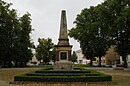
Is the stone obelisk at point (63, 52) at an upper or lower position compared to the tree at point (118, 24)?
lower

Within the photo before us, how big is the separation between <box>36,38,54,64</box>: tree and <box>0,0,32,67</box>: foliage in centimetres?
2641

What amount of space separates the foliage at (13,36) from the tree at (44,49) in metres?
26.4

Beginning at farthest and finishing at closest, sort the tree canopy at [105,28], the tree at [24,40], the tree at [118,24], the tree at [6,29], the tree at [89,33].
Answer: the tree at [24,40], the tree at [89,33], the tree at [6,29], the tree canopy at [105,28], the tree at [118,24]

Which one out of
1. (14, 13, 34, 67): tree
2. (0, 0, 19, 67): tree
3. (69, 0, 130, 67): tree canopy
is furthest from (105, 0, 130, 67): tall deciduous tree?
(14, 13, 34, 67): tree

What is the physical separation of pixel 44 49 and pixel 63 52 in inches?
2533

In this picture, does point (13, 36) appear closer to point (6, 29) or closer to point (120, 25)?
point (6, 29)

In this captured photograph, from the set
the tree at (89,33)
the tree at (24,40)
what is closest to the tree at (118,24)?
the tree at (89,33)

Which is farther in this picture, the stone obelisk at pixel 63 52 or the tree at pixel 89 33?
the tree at pixel 89 33

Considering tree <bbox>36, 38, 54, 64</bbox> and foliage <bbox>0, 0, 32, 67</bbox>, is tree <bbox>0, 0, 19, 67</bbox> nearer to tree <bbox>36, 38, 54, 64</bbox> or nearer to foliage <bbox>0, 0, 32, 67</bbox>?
foliage <bbox>0, 0, 32, 67</bbox>

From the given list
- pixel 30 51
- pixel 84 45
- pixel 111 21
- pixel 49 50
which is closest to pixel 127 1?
pixel 111 21

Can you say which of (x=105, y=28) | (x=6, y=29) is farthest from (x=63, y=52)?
(x=6, y=29)

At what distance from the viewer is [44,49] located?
102562mm

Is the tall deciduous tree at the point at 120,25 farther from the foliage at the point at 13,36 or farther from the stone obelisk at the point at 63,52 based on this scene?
Answer: the foliage at the point at 13,36

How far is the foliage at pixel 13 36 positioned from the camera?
5241cm
